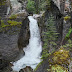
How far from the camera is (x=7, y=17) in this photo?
958cm

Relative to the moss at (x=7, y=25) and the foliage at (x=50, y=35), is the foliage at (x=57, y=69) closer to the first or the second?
the foliage at (x=50, y=35)

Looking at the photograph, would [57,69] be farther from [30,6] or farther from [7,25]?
[30,6]

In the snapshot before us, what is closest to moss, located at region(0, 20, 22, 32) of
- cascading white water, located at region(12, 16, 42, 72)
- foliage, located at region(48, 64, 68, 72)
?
foliage, located at region(48, 64, 68, 72)

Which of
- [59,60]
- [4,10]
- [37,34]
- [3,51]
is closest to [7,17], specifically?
[4,10]

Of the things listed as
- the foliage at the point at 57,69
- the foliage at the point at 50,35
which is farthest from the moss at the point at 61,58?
the foliage at the point at 50,35

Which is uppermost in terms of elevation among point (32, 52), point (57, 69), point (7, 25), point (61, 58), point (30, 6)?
point (30, 6)

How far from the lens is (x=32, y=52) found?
16.4m

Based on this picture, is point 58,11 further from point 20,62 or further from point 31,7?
point 31,7

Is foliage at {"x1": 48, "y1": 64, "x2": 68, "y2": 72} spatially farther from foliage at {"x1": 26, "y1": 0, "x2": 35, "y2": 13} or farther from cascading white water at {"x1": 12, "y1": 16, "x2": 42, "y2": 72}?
foliage at {"x1": 26, "y1": 0, "x2": 35, "y2": 13}

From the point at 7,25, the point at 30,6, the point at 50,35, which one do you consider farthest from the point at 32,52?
the point at 30,6

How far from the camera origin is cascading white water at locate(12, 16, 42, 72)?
44.5ft

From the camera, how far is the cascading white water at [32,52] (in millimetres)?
13575

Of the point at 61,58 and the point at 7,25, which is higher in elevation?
the point at 7,25

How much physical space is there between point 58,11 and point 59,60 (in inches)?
390
